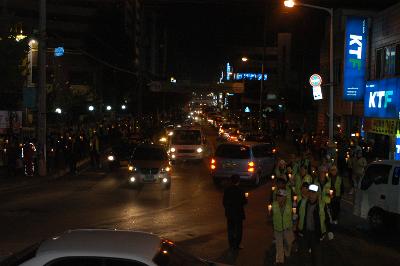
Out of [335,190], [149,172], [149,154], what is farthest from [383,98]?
[335,190]

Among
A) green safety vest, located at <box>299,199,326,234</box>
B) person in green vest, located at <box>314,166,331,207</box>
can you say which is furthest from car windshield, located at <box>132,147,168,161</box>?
green safety vest, located at <box>299,199,326,234</box>

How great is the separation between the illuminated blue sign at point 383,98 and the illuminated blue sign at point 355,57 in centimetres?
166

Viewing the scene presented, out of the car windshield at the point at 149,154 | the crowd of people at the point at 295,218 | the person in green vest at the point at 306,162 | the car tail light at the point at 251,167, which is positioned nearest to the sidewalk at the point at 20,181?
the car windshield at the point at 149,154

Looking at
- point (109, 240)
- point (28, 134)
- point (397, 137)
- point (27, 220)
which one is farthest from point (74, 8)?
point (109, 240)

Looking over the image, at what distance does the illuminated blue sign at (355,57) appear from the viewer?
1319 inches

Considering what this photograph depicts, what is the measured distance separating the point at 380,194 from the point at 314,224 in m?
4.73

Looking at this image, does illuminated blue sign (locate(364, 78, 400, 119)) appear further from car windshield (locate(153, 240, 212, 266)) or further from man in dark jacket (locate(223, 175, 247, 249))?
car windshield (locate(153, 240, 212, 266))

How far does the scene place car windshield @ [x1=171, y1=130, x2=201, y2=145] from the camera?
35344mm

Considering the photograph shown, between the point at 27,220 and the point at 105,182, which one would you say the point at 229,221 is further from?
the point at 105,182

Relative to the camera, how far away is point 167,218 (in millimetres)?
16484

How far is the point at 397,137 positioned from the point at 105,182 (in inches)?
486

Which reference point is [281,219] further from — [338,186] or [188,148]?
[188,148]

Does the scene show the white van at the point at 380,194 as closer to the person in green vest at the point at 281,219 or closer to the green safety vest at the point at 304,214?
the person in green vest at the point at 281,219

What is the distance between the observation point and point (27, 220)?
622 inches
